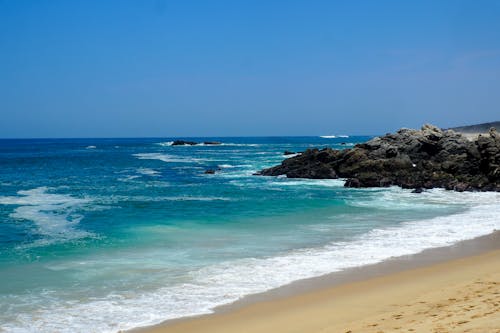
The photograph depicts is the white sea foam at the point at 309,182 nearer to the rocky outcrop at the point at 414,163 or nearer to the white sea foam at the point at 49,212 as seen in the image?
the rocky outcrop at the point at 414,163

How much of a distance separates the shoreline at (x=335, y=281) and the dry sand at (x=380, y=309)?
0.07 feet

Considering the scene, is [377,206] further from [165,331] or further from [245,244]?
[165,331]

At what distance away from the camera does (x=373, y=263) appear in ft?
42.5

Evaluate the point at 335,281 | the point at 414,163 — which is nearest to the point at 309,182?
the point at 414,163

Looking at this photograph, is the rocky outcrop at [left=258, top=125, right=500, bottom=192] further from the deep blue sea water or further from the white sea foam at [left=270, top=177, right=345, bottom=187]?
the deep blue sea water

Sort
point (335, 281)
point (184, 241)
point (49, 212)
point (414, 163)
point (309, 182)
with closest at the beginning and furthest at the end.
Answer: point (335, 281) → point (184, 241) → point (49, 212) → point (309, 182) → point (414, 163)

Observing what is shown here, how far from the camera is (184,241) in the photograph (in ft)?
54.3

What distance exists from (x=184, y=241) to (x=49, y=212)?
1006 cm

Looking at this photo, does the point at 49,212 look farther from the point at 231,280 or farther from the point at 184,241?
the point at 231,280

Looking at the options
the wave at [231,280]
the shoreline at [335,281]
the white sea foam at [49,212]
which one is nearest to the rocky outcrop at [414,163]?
the wave at [231,280]

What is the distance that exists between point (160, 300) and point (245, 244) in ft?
19.0

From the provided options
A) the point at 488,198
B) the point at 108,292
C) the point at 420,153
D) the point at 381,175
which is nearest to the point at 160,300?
the point at 108,292

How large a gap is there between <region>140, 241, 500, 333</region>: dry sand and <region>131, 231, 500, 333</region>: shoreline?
0.02 m

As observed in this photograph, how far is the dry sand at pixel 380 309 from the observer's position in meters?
7.86
